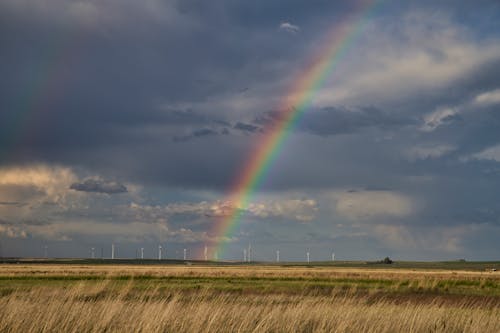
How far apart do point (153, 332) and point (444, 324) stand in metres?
6.87

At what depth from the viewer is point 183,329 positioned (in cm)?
1123

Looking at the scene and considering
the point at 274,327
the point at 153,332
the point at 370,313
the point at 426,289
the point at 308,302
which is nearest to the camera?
the point at 153,332

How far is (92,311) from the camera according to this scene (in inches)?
483

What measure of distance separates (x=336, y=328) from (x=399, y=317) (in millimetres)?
2101

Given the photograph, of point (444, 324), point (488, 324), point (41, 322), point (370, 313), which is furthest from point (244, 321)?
point (488, 324)

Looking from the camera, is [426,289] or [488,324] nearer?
[488,324]

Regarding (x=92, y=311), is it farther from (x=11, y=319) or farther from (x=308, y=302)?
(x=308, y=302)

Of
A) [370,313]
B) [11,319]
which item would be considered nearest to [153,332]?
[11,319]

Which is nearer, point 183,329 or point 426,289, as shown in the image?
point 183,329

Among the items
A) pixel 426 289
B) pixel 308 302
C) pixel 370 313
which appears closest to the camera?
pixel 370 313

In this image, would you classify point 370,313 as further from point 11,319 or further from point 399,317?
point 11,319

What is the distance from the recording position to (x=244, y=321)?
11727 mm

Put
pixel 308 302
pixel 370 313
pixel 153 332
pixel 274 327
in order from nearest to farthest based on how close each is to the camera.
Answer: pixel 153 332
pixel 274 327
pixel 370 313
pixel 308 302

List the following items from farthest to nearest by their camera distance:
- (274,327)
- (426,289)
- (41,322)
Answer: (426,289) < (274,327) < (41,322)
